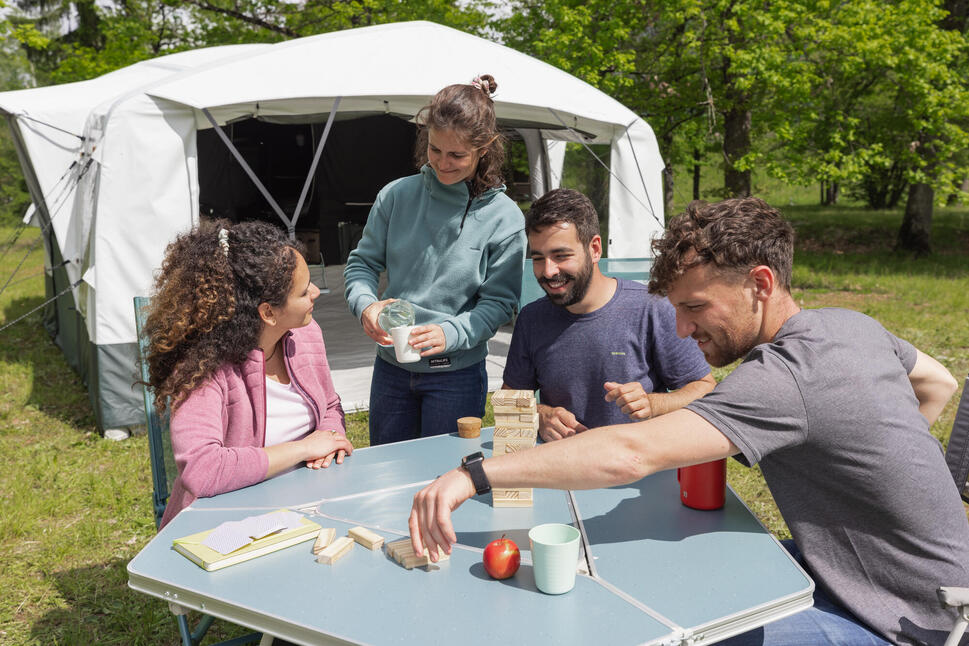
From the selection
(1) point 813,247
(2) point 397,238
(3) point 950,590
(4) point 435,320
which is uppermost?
(2) point 397,238

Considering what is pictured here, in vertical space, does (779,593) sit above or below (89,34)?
below

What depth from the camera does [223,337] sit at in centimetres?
214

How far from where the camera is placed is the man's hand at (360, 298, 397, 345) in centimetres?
242

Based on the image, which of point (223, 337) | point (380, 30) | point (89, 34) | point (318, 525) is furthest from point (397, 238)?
point (89, 34)

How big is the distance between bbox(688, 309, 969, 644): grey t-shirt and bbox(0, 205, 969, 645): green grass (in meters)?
2.00

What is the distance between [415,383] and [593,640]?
148 cm

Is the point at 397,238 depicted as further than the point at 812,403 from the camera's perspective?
Yes

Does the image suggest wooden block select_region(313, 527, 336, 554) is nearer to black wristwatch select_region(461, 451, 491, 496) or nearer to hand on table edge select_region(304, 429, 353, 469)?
black wristwatch select_region(461, 451, 491, 496)

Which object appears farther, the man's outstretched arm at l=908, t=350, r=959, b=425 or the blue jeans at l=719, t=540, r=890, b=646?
the man's outstretched arm at l=908, t=350, r=959, b=425

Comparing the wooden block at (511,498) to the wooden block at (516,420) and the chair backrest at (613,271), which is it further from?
the chair backrest at (613,271)

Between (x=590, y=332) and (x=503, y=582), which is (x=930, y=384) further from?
(x=503, y=582)

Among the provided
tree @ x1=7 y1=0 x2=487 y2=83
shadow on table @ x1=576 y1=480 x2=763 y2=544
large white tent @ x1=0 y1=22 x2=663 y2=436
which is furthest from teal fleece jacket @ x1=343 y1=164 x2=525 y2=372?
tree @ x1=7 y1=0 x2=487 y2=83

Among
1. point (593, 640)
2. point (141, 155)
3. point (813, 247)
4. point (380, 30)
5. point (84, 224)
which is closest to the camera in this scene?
point (593, 640)

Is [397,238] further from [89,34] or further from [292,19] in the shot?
[89,34]
